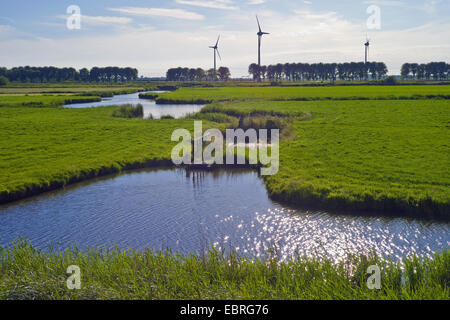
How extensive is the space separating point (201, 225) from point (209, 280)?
6670 millimetres

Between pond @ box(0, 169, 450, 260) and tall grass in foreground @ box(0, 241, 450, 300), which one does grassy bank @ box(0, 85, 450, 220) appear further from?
tall grass in foreground @ box(0, 241, 450, 300)

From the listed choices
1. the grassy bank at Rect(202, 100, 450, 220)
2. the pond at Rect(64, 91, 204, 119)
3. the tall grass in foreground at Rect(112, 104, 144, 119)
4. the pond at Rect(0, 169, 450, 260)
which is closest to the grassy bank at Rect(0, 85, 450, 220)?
the grassy bank at Rect(202, 100, 450, 220)

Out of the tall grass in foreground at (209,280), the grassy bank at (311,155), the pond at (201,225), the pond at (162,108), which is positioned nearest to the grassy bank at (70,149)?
the grassy bank at (311,155)

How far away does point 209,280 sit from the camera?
9539mm

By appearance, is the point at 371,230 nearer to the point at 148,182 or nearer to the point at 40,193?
the point at 148,182

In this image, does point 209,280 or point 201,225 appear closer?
point 209,280

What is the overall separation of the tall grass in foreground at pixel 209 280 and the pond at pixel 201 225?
1.78 m

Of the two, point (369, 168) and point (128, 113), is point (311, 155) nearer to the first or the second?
Result: point (369, 168)

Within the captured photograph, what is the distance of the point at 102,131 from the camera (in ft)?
132

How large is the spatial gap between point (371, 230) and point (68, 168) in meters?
19.1

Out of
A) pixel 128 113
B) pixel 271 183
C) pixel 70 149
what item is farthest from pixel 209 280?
pixel 128 113

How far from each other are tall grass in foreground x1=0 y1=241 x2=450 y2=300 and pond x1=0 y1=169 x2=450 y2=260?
1.78 metres

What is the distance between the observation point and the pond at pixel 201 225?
46.0 feet

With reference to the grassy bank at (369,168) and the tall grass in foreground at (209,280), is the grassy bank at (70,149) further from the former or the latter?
the tall grass in foreground at (209,280)
